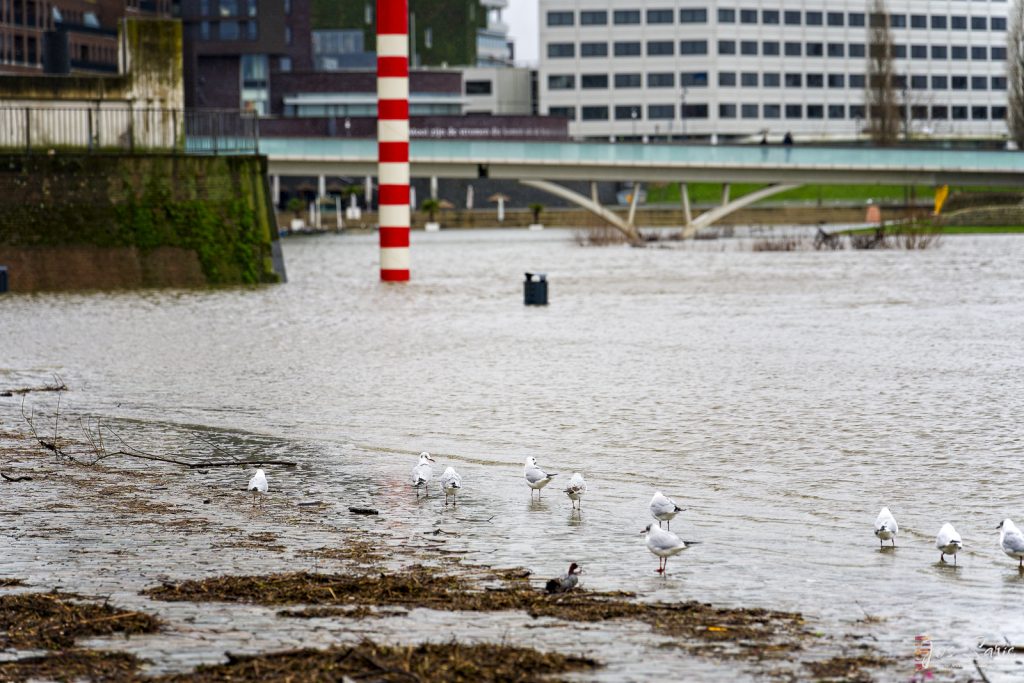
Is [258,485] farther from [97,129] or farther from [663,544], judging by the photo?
[97,129]

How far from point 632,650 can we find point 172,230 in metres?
33.0

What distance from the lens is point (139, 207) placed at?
1524 inches

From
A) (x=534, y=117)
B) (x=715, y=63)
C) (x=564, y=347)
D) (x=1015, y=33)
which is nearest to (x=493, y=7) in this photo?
(x=715, y=63)

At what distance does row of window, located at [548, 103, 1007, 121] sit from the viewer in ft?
470

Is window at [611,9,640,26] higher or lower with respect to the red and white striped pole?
higher

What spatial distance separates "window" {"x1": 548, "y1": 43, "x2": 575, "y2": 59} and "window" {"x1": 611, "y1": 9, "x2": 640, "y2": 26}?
4071 millimetres

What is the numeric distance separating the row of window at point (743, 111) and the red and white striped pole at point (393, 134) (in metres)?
100

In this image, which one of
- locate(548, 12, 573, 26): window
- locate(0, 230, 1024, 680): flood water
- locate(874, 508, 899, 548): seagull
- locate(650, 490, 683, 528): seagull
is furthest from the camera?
locate(548, 12, 573, 26): window

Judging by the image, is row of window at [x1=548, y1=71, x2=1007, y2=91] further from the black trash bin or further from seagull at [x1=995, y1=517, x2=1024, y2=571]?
seagull at [x1=995, y1=517, x2=1024, y2=571]

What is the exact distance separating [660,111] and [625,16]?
8.53m

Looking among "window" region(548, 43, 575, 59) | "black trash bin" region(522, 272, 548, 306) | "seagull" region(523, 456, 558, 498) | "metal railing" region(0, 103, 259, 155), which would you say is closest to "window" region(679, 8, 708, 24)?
"window" region(548, 43, 575, 59)

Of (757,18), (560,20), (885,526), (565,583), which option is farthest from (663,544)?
(757,18)

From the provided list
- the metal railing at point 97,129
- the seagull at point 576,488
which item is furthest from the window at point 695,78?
the seagull at point 576,488

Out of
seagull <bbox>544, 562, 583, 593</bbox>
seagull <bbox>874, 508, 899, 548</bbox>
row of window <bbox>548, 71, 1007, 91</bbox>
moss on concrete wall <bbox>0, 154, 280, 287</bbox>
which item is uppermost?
row of window <bbox>548, 71, 1007, 91</bbox>
